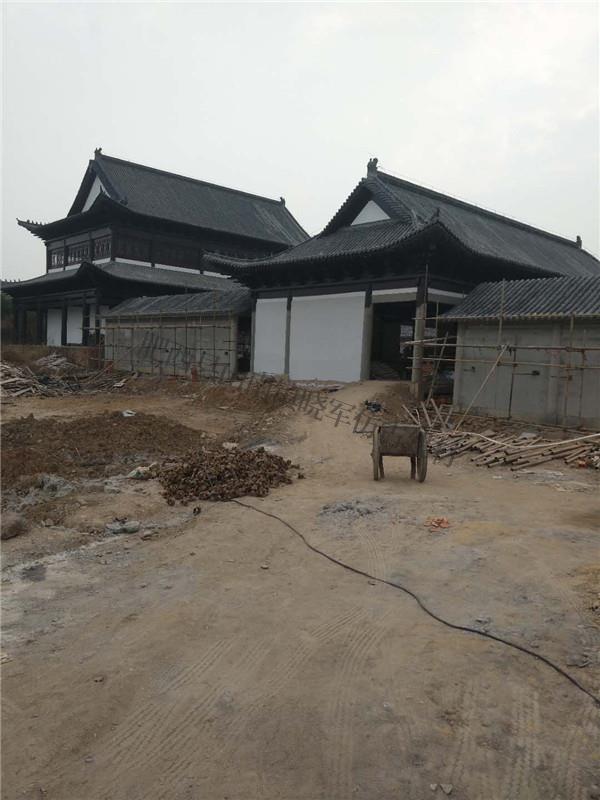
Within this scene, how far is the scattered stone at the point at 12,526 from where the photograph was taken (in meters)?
6.36

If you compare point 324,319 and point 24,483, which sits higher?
point 324,319

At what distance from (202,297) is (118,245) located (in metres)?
7.00

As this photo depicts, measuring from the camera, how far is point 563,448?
10.1m

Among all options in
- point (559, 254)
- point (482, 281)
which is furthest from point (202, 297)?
point (559, 254)

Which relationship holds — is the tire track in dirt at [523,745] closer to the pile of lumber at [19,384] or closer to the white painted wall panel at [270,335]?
the white painted wall panel at [270,335]

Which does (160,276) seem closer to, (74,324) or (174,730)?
(74,324)

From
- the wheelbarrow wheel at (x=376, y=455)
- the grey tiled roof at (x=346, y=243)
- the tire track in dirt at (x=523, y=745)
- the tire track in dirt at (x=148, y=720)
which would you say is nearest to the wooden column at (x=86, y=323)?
Result: the grey tiled roof at (x=346, y=243)

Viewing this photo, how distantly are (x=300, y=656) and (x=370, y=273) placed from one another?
43.8 ft

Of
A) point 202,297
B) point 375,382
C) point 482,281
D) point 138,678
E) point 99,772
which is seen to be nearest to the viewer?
point 99,772

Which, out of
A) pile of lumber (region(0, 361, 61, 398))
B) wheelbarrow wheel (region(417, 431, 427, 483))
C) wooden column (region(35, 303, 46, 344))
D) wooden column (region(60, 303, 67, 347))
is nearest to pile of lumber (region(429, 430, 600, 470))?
wheelbarrow wheel (region(417, 431, 427, 483))

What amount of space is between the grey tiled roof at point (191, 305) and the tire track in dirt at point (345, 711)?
16149 millimetres

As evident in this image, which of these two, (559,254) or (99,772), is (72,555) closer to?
(99,772)

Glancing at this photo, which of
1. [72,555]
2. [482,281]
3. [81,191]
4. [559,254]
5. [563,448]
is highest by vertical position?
[81,191]

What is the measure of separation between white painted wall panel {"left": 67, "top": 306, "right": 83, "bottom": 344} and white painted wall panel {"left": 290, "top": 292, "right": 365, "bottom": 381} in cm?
1355
